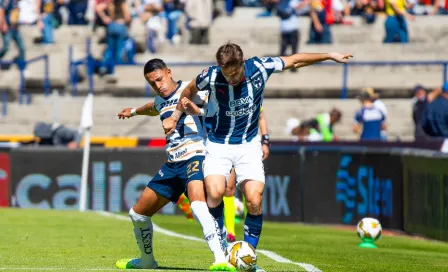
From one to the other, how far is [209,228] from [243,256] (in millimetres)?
717

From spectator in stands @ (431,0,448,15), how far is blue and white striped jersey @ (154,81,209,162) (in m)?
20.9

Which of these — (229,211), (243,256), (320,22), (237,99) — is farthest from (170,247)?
(320,22)

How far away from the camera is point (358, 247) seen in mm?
15930

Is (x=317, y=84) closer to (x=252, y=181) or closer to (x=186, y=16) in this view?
(x=186, y=16)

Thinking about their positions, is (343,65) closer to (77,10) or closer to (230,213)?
(77,10)

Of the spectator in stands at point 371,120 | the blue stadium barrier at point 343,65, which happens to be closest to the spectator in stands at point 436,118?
the spectator in stands at point 371,120

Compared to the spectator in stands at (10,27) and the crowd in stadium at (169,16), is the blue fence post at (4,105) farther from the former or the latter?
the crowd in stadium at (169,16)

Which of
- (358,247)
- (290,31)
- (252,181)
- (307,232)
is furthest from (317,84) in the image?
(252,181)

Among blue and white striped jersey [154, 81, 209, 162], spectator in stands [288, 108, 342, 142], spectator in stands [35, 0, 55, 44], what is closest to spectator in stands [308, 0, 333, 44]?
spectator in stands [288, 108, 342, 142]

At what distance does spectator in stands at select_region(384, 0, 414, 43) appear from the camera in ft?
97.9

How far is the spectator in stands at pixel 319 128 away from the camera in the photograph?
25.4 meters

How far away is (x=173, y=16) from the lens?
32.3 meters

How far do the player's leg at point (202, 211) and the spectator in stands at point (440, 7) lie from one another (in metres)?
21.2

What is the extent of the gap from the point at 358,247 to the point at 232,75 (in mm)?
5615
